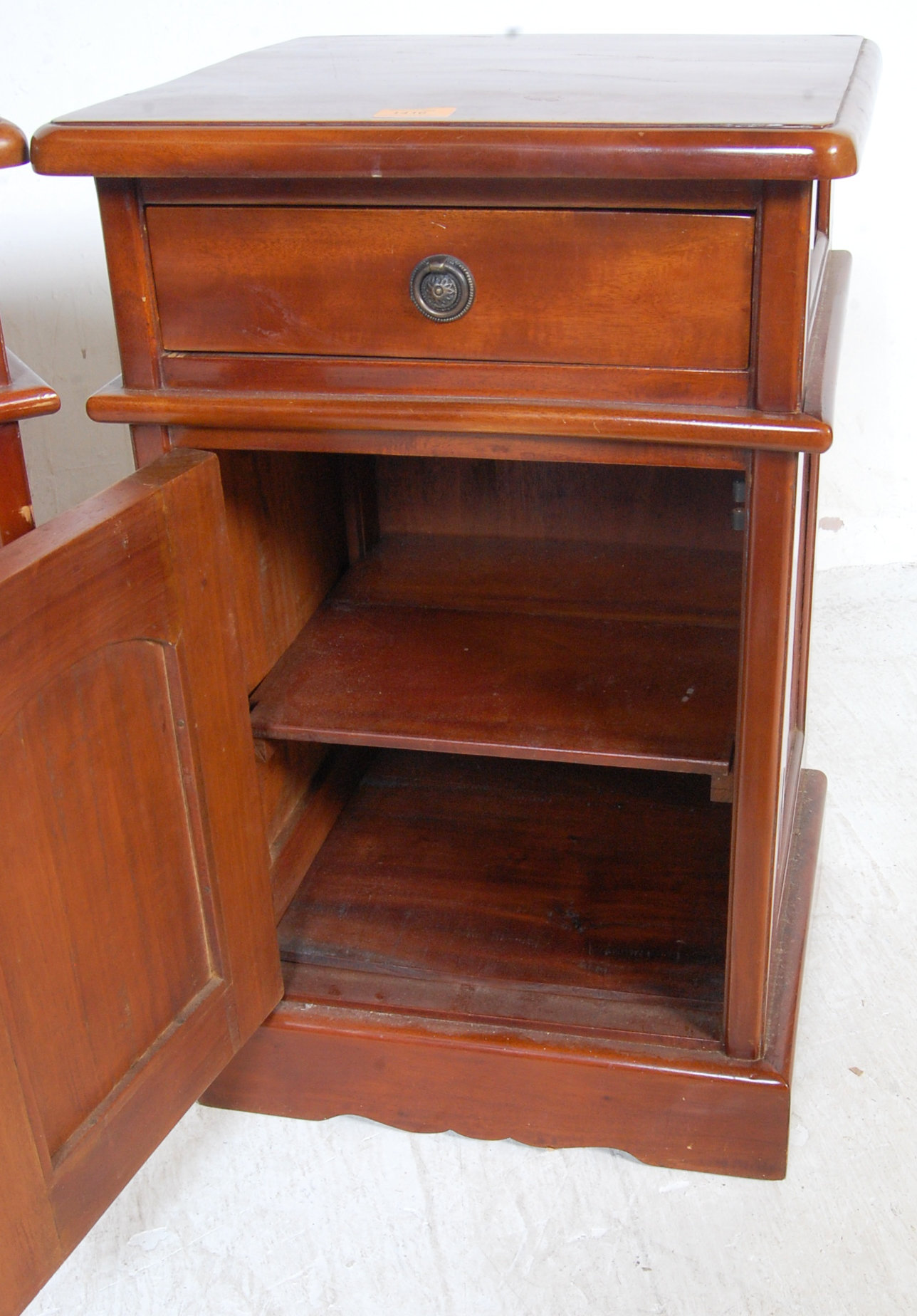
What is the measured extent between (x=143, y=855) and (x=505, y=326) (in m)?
0.46

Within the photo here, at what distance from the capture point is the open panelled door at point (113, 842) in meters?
0.85

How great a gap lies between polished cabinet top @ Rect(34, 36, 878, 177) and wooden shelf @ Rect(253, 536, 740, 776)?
19.1 inches

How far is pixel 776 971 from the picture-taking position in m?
1.28

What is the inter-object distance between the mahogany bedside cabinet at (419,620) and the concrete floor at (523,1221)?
37 mm

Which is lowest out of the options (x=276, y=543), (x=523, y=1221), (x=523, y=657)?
(x=523, y=1221)

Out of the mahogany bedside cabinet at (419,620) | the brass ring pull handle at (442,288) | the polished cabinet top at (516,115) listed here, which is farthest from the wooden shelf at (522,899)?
the polished cabinet top at (516,115)

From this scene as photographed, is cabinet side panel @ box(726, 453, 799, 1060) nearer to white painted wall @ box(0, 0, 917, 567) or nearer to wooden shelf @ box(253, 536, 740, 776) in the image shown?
wooden shelf @ box(253, 536, 740, 776)

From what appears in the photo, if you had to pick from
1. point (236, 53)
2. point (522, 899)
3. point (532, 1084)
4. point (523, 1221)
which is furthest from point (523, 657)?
point (236, 53)

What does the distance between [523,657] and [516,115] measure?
54 cm

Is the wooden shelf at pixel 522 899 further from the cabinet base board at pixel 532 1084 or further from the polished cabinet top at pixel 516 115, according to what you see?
the polished cabinet top at pixel 516 115

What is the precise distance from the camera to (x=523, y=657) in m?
1.34

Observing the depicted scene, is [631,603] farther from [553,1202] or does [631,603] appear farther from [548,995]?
[553,1202]

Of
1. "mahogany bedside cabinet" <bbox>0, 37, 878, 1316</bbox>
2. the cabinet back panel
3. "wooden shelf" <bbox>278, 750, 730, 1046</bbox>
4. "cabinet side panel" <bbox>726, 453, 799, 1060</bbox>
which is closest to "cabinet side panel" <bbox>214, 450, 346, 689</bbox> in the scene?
"mahogany bedside cabinet" <bbox>0, 37, 878, 1316</bbox>

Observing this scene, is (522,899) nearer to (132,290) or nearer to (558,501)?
(558,501)
